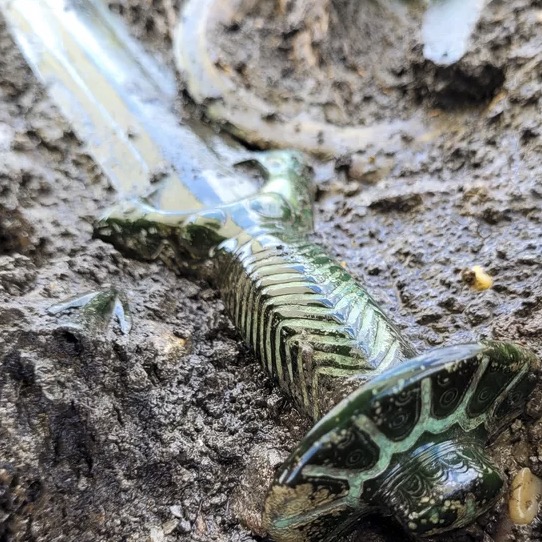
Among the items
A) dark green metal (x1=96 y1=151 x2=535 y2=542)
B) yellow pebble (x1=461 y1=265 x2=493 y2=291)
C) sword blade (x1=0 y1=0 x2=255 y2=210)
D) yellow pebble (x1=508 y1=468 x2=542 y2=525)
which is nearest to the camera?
A: dark green metal (x1=96 y1=151 x2=535 y2=542)

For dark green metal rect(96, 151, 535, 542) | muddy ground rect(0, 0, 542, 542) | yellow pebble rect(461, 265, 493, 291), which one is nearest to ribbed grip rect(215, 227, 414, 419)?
dark green metal rect(96, 151, 535, 542)

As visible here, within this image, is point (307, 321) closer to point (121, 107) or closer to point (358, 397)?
point (358, 397)

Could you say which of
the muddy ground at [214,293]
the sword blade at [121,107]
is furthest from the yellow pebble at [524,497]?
the sword blade at [121,107]

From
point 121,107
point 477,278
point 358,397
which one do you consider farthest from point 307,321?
point 121,107

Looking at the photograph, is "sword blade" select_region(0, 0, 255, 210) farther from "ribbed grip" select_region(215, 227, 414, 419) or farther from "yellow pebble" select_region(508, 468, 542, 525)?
"yellow pebble" select_region(508, 468, 542, 525)

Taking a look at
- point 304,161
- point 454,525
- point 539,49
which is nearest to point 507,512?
point 454,525

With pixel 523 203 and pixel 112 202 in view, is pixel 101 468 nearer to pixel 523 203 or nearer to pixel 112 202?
pixel 112 202

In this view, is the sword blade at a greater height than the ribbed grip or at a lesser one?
lesser
